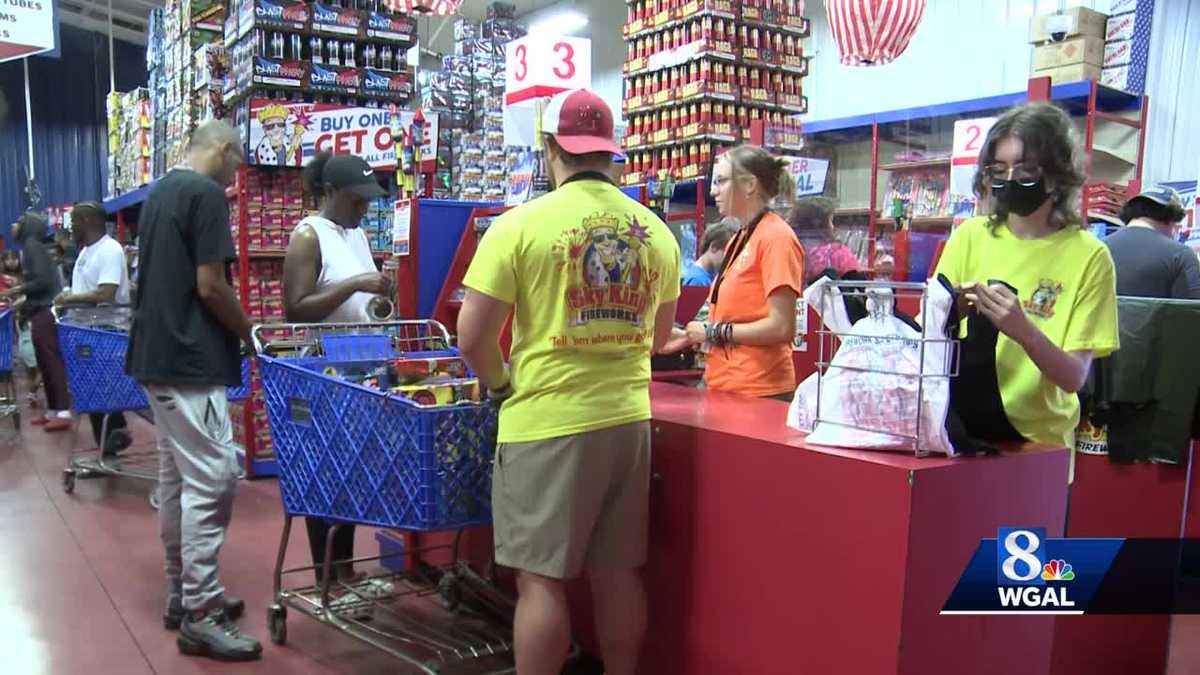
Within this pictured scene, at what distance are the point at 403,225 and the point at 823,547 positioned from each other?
2.14m

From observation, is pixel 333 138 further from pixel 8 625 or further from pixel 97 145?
pixel 97 145

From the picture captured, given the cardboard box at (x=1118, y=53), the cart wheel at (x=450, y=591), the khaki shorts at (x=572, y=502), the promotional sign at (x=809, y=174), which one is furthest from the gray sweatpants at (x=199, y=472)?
the cardboard box at (x=1118, y=53)

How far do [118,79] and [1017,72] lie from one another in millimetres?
17959

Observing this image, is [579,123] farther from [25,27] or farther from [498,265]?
[25,27]

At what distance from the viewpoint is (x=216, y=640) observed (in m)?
→ 2.96

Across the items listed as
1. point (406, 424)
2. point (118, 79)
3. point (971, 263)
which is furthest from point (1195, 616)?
point (118, 79)

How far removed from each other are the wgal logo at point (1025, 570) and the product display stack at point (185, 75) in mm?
5888

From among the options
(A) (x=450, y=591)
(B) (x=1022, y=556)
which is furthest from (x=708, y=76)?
(B) (x=1022, y=556)

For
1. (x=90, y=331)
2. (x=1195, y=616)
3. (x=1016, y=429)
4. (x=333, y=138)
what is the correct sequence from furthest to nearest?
(x=333, y=138)
(x=90, y=331)
(x=1195, y=616)
(x=1016, y=429)

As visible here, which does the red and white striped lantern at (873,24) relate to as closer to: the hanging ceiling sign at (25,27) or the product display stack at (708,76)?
the product display stack at (708,76)

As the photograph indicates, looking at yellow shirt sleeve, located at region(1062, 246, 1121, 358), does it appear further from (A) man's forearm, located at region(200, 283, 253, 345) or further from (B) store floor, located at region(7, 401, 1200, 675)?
(A) man's forearm, located at region(200, 283, 253, 345)

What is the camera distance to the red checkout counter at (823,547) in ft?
5.70

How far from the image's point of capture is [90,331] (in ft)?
15.7

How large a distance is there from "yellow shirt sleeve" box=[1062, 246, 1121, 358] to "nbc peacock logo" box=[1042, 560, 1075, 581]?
0.47 m
